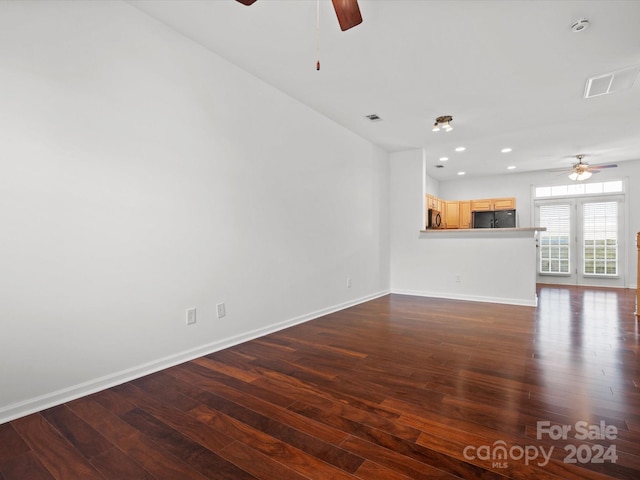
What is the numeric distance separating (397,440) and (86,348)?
1949mm

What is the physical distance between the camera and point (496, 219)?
7.47 meters

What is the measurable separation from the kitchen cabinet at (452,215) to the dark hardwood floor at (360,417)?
16.5 feet

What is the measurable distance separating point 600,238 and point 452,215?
304cm

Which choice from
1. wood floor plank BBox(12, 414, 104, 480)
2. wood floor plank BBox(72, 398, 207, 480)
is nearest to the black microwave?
wood floor plank BBox(72, 398, 207, 480)

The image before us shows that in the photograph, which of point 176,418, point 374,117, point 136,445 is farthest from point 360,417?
point 374,117

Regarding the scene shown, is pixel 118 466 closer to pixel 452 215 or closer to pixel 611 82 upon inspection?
pixel 611 82

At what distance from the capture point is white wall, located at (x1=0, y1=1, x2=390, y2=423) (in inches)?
71.8

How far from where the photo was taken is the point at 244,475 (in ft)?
4.36

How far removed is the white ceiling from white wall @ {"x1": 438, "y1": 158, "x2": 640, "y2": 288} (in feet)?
9.11

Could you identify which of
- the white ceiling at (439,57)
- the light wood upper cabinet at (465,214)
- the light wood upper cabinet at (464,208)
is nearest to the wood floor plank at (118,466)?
the white ceiling at (439,57)

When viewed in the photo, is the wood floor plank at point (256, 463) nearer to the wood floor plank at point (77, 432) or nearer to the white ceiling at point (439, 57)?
the wood floor plank at point (77, 432)

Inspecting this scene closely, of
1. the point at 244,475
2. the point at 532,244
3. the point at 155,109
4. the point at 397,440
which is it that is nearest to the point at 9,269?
the point at 155,109

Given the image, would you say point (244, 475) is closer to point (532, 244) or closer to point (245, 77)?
point (245, 77)

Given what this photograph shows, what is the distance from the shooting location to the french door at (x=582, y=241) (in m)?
6.88
